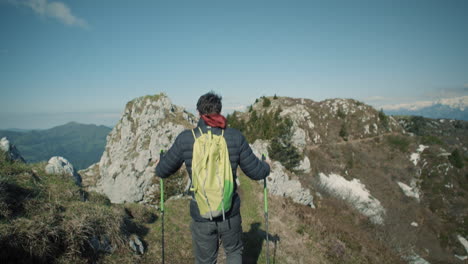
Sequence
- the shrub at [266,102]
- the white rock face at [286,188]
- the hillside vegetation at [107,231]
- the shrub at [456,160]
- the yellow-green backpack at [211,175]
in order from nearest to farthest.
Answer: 1. the yellow-green backpack at [211,175]
2. the hillside vegetation at [107,231]
3. the white rock face at [286,188]
4. the shrub at [456,160]
5. the shrub at [266,102]

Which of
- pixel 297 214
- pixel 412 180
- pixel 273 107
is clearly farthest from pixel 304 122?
pixel 297 214

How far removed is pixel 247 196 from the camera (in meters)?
15.8

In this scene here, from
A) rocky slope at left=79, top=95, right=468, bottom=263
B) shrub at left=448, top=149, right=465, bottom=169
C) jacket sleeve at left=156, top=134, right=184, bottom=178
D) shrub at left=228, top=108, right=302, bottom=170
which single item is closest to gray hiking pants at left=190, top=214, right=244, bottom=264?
jacket sleeve at left=156, top=134, right=184, bottom=178

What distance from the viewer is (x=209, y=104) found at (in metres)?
4.12

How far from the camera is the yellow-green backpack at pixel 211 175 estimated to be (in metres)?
3.83

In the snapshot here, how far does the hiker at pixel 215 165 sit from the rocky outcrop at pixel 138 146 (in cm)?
1883

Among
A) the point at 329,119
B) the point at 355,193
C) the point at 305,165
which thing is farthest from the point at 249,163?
the point at 329,119

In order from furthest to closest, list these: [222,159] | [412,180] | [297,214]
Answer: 1. [412,180]
2. [297,214]
3. [222,159]

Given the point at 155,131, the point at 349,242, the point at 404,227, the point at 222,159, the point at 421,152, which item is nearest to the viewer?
the point at 222,159

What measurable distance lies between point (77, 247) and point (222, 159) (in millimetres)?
5054

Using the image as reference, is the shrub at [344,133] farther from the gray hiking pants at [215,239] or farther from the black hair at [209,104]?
the black hair at [209,104]

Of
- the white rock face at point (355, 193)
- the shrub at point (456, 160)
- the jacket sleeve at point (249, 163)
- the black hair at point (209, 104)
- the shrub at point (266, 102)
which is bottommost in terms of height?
the white rock face at point (355, 193)

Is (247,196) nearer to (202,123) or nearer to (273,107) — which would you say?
(202,123)

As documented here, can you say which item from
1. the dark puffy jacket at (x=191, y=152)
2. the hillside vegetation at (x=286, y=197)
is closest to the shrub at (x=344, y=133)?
the hillside vegetation at (x=286, y=197)
